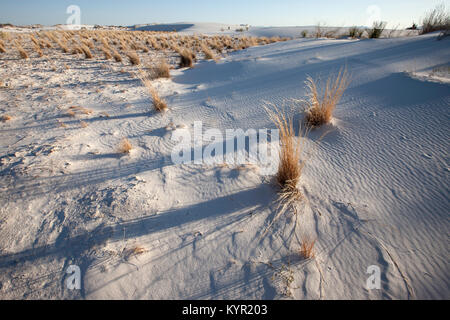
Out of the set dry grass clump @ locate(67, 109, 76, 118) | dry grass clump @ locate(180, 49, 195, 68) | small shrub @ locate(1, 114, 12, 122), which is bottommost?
small shrub @ locate(1, 114, 12, 122)

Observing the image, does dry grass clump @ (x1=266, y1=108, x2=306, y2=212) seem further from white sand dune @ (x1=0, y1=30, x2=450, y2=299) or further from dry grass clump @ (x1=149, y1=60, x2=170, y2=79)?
dry grass clump @ (x1=149, y1=60, x2=170, y2=79)

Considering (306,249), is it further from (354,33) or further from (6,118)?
(354,33)

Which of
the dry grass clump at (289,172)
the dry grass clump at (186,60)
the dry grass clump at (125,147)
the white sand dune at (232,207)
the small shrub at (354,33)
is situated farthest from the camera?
the small shrub at (354,33)

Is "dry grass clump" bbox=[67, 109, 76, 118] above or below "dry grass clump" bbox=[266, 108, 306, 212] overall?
above

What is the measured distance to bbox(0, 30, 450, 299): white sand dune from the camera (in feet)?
4.88

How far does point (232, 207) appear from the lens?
204cm

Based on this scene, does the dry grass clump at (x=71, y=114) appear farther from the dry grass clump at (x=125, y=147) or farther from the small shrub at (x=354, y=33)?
the small shrub at (x=354, y=33)

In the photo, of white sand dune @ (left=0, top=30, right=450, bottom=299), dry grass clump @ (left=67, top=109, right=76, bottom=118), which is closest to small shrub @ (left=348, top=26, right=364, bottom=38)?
white sand dune @ (left=0, top=30, right=450, bottom=299)

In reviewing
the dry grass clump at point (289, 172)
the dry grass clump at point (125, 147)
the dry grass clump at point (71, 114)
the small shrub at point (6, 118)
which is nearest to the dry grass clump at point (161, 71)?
the dry grass clump at point (71, 114)

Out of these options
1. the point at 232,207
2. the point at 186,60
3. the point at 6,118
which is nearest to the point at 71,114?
the point at 6,118

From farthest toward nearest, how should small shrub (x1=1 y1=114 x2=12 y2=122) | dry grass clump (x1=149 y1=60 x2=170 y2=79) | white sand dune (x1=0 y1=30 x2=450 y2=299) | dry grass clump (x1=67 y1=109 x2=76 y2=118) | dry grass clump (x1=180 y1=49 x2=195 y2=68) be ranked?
dry grass clump (x1=180 y1=49 x2=195 y2=68)
dry grass clump (x1=149 y1=60 x2=170 y2=79)
dry grass clump (x1=67 y1=109 x2=76 y2=118)
small shrub (x1=1 y1=114 x2=12 y2=122)
white sand dune (x1=0 y1=30 x2=450 y2=299)

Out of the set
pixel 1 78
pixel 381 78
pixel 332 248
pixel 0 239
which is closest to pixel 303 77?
pixel 381 78

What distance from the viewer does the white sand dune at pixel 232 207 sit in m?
1.49
